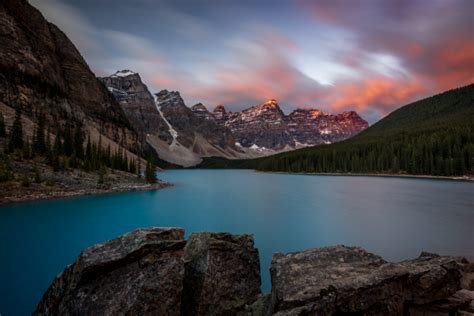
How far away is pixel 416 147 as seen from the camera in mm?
122312

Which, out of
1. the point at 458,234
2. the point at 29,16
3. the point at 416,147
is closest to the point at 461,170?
the point at 416,147

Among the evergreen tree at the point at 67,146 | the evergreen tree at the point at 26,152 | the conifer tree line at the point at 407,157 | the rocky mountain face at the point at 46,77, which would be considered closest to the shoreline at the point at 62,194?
the evergreen tree at the point at 26,152

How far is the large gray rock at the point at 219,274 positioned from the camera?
820cm

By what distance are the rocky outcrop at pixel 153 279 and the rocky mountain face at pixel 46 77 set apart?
107 meters

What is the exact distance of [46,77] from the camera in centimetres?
11869

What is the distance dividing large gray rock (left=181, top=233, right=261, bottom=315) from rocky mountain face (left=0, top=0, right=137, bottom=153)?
108m

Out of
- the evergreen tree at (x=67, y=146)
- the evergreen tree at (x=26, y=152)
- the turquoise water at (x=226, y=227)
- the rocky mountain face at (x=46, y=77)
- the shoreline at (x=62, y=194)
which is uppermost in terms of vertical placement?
the rocky mountain face at (x=46, y=77)

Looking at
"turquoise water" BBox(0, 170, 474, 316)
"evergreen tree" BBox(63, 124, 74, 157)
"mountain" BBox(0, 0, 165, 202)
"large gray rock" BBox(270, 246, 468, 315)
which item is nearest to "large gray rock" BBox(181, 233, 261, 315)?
"large gray rock" BBox(270, 246, 468, 315)

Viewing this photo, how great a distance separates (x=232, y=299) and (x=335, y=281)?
3.75 metres

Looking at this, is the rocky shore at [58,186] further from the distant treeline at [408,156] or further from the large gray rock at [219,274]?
the distant treeline at [408,156]

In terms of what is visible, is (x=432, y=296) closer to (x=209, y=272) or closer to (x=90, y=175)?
(x=209, y=272)

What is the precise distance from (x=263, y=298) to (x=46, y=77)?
142 metres

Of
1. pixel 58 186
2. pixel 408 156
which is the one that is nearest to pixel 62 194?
pixel 58 186

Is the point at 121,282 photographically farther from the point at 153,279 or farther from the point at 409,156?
the point at 409,156
